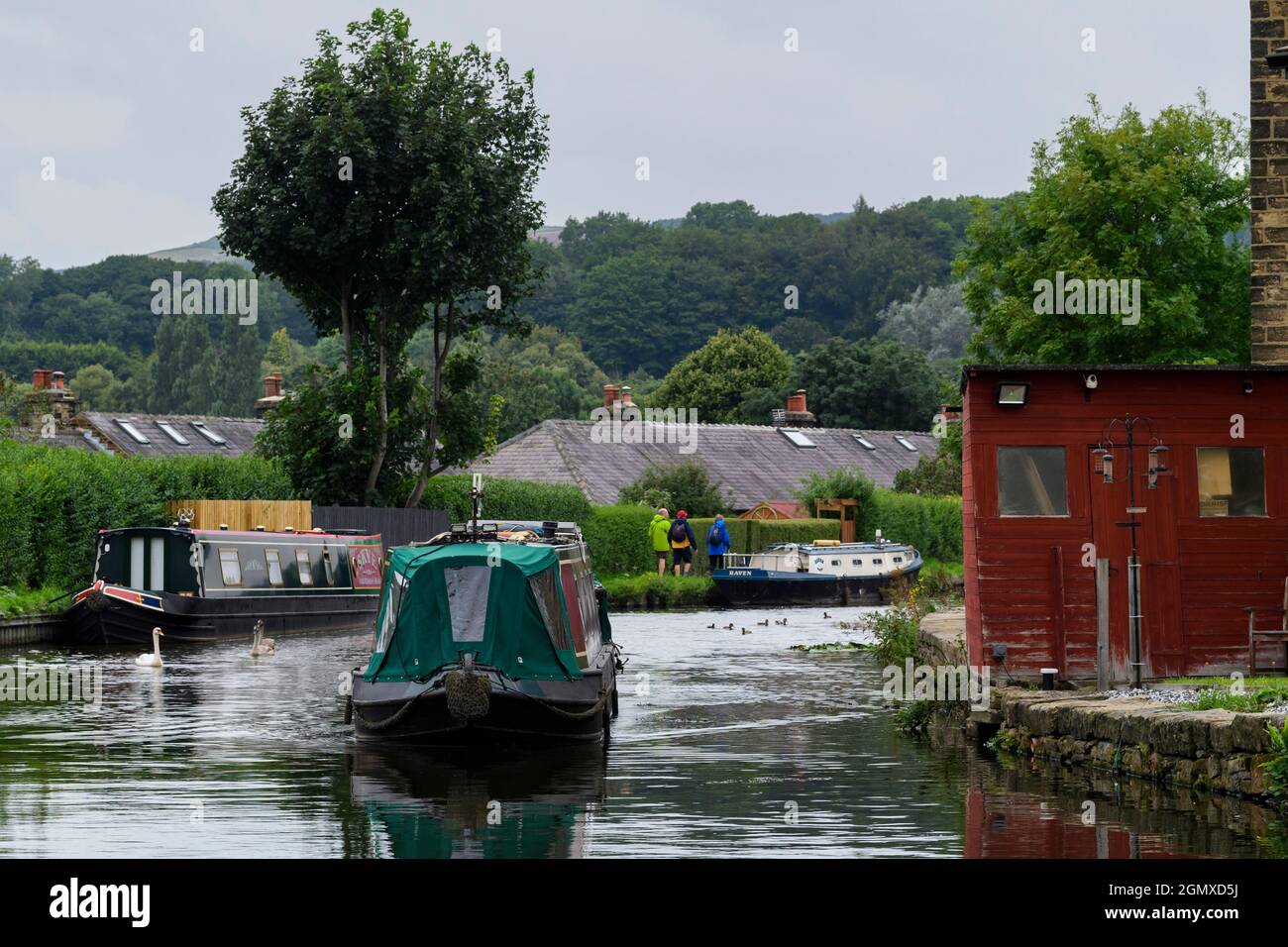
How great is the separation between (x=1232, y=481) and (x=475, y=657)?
7.50m

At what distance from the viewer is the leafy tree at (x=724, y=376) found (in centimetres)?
8488

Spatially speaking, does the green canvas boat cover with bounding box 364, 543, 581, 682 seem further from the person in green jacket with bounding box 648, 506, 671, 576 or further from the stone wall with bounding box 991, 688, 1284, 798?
the person in green jacket with bounding box 648, 506, 671, 576

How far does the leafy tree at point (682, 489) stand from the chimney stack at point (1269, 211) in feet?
113

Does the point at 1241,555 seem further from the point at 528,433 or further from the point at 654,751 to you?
the point at 528,433

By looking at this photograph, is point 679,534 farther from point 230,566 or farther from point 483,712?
point 483,712

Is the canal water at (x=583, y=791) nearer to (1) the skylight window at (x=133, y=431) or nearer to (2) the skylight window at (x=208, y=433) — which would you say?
(1) the skylight window at (x=133, y=431)

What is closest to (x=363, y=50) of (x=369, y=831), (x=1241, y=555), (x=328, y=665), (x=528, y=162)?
(x=528, y=162)

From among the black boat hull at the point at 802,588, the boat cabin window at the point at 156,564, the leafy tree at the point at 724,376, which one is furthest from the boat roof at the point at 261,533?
the leafy tree at the point at 724,376

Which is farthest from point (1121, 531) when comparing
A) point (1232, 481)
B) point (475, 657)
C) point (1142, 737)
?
point (475, 657)

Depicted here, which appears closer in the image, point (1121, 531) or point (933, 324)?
point (1121, 531)

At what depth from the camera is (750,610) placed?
4500 cm

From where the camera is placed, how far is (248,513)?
3897 cm
